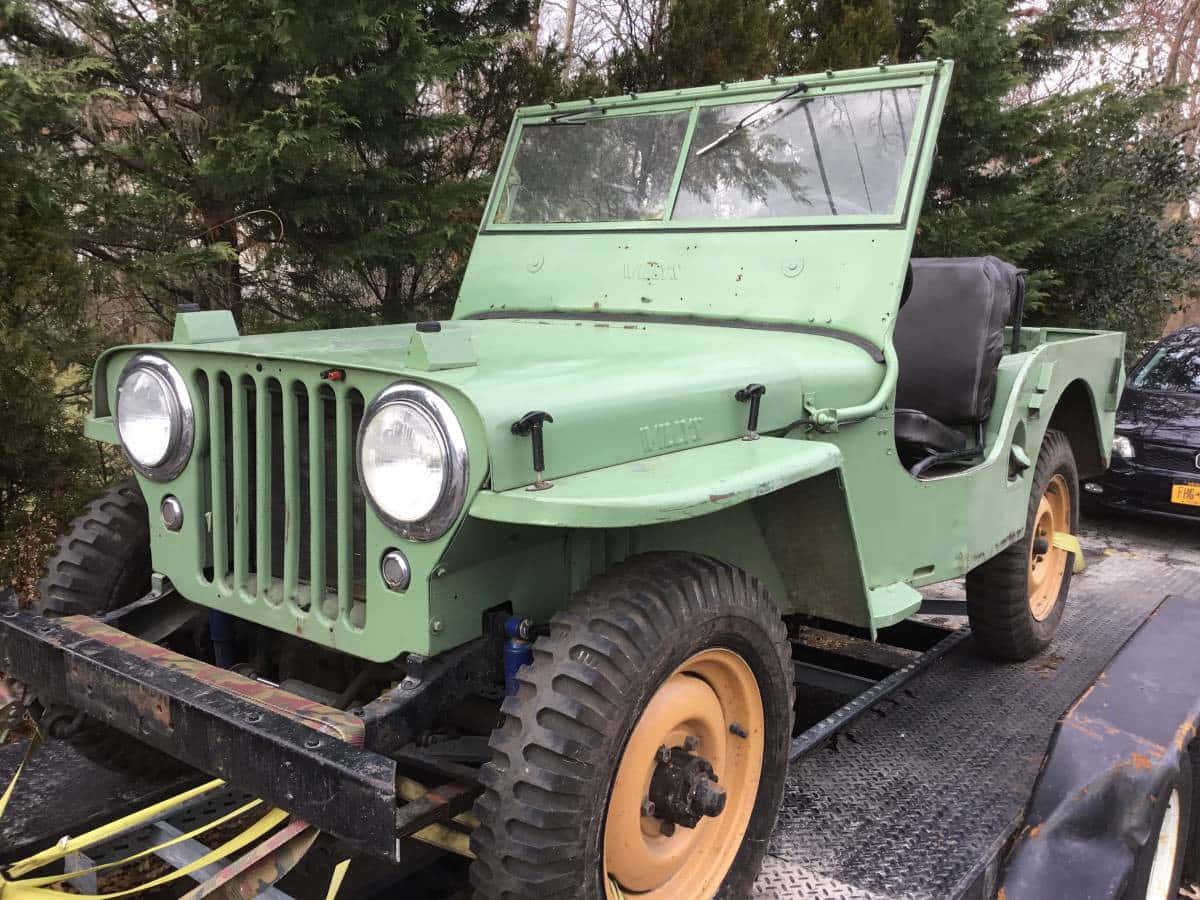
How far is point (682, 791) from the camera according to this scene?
2055mm

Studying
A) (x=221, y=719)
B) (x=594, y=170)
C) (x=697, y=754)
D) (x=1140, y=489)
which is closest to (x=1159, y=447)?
(x=1140, y=489)

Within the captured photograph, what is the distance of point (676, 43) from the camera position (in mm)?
7270

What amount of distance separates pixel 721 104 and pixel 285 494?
81.0 inches

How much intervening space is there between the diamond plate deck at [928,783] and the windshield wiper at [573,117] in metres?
2.27

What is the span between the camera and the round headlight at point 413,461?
182cm

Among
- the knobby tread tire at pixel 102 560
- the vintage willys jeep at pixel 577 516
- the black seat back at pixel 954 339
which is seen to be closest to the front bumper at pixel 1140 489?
the black seat back at pixel 954 339

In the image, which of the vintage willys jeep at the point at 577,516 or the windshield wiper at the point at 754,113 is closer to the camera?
the vintage willys jeep at the point at 577,516

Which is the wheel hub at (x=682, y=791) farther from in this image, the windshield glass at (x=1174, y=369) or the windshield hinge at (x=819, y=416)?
the windshield glass at (x=1174, y=369)

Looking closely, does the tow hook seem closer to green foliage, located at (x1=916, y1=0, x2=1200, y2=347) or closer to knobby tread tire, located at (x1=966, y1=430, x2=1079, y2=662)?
knobby tread tire, located at (x1=966, y1=430, x2=1079, y2=662)

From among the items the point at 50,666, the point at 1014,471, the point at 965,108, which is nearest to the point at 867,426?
the point at 1014,471

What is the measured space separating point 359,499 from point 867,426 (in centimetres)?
143

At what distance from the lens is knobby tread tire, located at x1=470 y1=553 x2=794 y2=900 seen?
1.78 m

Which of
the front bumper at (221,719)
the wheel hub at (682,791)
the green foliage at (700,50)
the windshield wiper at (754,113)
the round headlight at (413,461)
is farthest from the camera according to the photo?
the green foliage at (700,50)

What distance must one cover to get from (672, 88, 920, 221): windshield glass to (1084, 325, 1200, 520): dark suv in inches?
157
